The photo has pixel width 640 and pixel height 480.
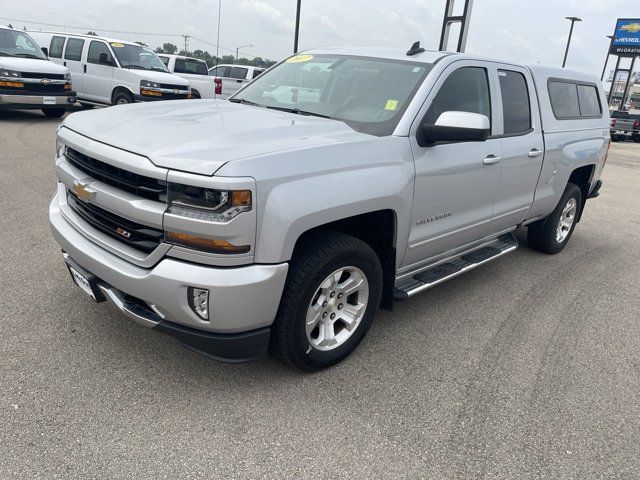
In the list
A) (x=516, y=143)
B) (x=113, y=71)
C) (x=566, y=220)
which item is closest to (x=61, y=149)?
(x=516, y=143)

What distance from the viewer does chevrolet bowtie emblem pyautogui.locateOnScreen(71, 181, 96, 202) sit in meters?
2.74

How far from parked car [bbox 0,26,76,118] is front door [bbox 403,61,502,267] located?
1039 cm

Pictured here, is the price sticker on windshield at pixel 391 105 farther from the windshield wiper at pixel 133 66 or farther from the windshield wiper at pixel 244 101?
the windshield wiper at pixel 133 66

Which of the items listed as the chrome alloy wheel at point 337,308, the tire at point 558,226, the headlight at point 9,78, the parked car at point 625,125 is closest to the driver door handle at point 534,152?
the tire at point 558,226

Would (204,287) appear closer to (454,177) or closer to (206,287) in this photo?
(206,287)

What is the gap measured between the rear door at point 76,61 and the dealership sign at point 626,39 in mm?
40581

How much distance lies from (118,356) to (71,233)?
765 millimetres

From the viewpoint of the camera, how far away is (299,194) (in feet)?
8.32

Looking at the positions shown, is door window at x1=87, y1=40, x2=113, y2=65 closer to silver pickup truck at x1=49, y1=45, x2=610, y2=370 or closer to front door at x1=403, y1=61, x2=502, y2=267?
silver pickup truck at x1=49, y1=45, x2=610, y2=370

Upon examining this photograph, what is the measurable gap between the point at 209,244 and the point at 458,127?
1.65m

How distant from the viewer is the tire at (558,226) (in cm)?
547

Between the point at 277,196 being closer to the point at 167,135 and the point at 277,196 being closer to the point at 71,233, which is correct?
the point at 167,135

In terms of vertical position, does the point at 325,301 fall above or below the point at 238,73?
below

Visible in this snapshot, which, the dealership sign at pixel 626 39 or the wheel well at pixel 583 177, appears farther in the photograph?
the dealership sign at pixel 626 39
